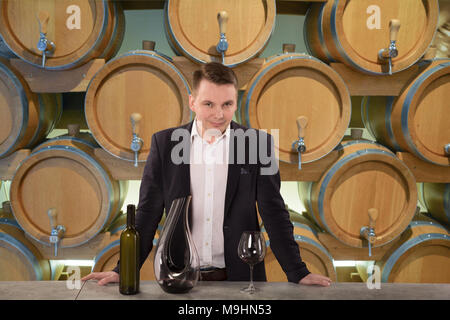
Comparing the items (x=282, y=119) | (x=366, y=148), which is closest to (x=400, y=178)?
(x=366, y=148)

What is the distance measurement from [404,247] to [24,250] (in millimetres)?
2384

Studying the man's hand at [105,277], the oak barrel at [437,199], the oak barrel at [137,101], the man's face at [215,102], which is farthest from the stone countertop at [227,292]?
the oak barrel at [437,199]

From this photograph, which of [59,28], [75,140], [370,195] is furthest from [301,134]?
[59,28]

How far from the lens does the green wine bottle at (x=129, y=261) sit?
1.22 metres

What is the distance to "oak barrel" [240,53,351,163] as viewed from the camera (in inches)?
95.5

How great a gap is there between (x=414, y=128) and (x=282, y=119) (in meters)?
0.84

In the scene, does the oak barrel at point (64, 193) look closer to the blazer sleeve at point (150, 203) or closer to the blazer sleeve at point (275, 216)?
the blazer sleeve at point (150, 203)

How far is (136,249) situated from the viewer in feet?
4.08

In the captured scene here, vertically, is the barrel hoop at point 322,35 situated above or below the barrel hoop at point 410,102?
above

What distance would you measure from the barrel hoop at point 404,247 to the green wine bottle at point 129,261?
1894 millimetres

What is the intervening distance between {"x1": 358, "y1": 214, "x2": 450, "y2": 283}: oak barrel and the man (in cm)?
122

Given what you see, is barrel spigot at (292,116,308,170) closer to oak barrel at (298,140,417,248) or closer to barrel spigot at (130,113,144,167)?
oak barrel at (298,140,417,248)

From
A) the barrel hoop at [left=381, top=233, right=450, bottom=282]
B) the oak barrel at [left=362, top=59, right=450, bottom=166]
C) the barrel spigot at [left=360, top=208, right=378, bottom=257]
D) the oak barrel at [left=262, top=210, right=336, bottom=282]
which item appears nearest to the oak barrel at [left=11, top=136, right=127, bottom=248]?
the oak barrel at [left=262, top=210, right=336, bottom=282]

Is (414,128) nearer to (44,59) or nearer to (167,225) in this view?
(167,225)
